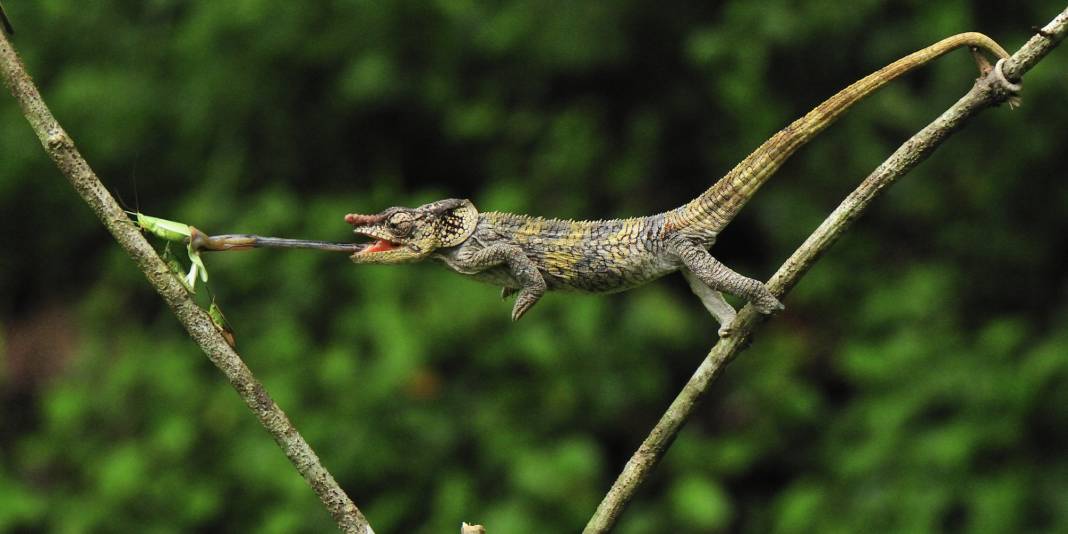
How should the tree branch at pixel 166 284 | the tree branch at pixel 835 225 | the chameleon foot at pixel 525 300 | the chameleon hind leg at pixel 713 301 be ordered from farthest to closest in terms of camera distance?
the chameleon hind leg at pixel 713 301 → the chameleon foot at pixel 525 300 → the tree branch at pixel 835 225 → the tree branch at pixel 166 284

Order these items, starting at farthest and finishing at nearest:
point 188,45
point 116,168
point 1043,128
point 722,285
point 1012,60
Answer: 1. point 116,168
2. point 188,45
3. point 1043,128
4. point 722,285
5. point 1012,60

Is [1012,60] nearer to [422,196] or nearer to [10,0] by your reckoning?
[422,196]

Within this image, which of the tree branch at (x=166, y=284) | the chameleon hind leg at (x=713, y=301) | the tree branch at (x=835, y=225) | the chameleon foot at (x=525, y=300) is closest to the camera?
the tree branch at (x=166, y=284)

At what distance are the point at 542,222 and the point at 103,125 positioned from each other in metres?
5.08

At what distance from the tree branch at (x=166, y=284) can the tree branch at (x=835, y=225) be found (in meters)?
0.48

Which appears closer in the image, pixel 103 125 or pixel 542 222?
pixel 542 222

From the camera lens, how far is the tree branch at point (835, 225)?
6.64 feet

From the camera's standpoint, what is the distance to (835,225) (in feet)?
6.67

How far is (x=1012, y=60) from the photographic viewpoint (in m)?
2.06

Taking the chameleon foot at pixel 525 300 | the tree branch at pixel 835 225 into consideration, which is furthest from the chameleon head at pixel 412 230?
the tree branch at pixel 835 225

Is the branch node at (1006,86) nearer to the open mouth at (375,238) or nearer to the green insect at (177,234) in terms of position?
the open mouth at (375,238)

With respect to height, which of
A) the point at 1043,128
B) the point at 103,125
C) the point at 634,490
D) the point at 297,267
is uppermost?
the point at 103,125

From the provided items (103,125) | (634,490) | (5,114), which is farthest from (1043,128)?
(5,114)

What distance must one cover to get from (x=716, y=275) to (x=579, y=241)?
0.89ft
